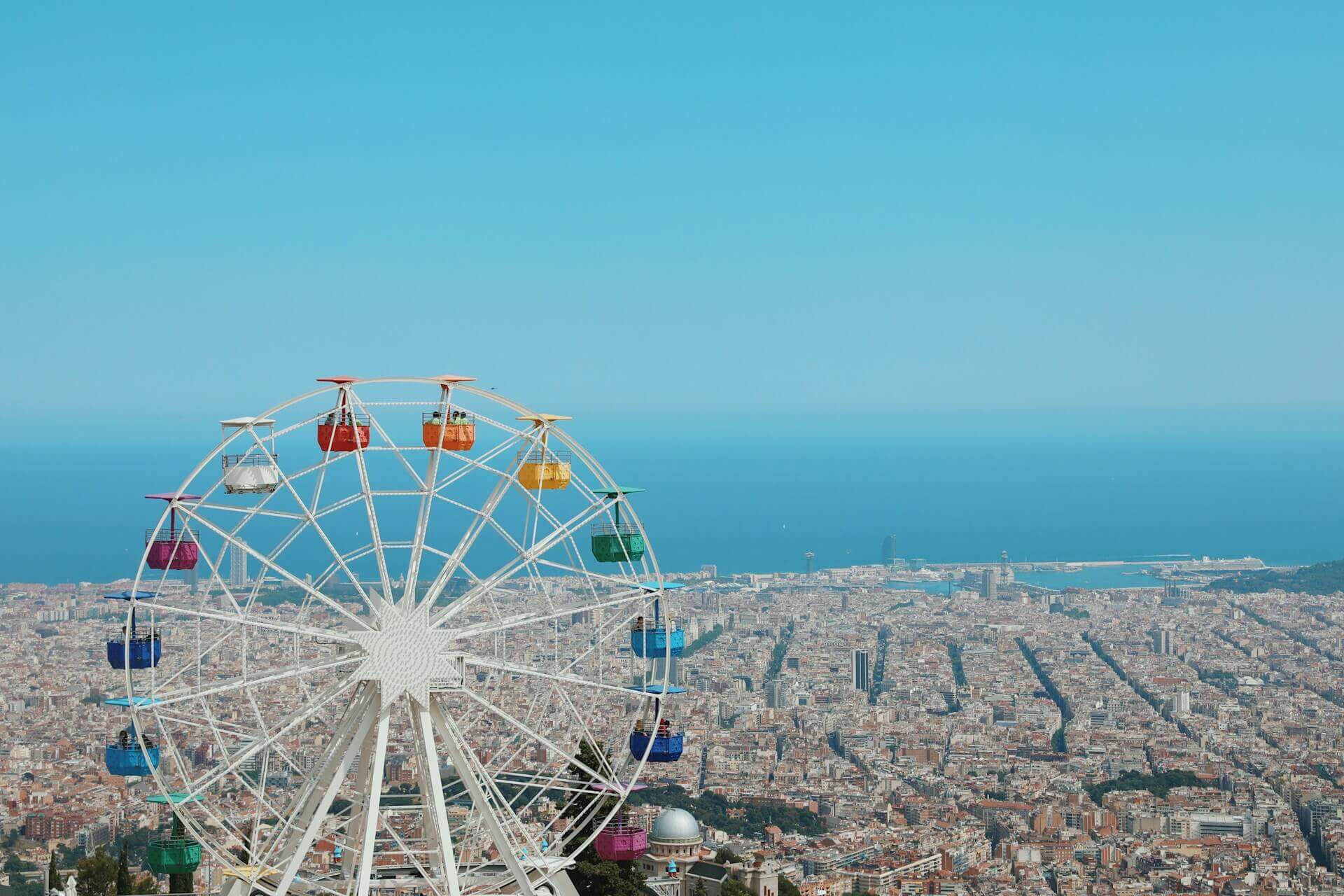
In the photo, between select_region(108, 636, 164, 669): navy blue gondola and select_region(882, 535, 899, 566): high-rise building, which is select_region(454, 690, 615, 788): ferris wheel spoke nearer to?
select_region(108, 636, 164, 669): navy blue gondola

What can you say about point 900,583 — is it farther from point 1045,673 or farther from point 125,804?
point 125,804

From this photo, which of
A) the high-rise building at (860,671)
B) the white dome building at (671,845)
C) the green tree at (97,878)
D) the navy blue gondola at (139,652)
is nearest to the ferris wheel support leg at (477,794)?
the navy blue gondola at (139,652)

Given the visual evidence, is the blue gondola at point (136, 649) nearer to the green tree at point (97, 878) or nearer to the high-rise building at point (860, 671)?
the green tree at point (97, 878)

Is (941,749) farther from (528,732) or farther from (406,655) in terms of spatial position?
(406,655)

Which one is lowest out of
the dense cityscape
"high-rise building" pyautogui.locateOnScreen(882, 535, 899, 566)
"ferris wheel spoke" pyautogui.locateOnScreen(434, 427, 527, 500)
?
the dense cityscape

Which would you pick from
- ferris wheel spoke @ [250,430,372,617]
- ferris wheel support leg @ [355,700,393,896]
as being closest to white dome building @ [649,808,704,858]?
ferris wheel support leg @ [355,700,393,896]

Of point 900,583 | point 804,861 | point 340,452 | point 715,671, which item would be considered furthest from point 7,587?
point 340,452
